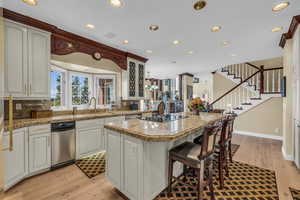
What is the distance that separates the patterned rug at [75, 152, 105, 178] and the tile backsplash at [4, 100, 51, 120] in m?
1.32

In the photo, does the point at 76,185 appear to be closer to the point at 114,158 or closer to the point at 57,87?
the point at 114,158

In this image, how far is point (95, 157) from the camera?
2.94 m

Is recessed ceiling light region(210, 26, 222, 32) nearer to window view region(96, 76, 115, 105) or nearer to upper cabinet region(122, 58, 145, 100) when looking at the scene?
upper cabinet region(122, 58, 145, 100)

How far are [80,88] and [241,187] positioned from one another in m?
4.11

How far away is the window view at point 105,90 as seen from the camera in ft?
13.1

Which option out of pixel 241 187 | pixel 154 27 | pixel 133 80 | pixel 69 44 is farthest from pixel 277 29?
Result: pixel 69 44

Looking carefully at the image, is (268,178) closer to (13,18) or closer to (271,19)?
(271,19)

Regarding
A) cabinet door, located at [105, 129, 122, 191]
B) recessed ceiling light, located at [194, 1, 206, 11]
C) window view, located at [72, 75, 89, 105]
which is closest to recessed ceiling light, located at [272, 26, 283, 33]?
recessed ceiling light, located at [194, 1, 206, 11]

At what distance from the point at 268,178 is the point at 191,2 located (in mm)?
3048

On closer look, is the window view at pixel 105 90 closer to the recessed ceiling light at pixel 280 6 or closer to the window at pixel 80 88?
the window at pixel 80 88

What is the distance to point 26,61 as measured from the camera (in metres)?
2.23

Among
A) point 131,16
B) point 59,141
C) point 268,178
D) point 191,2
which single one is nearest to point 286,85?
point 268,178

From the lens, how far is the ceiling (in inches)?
75.4

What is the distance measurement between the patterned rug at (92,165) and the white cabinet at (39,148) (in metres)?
0.56
